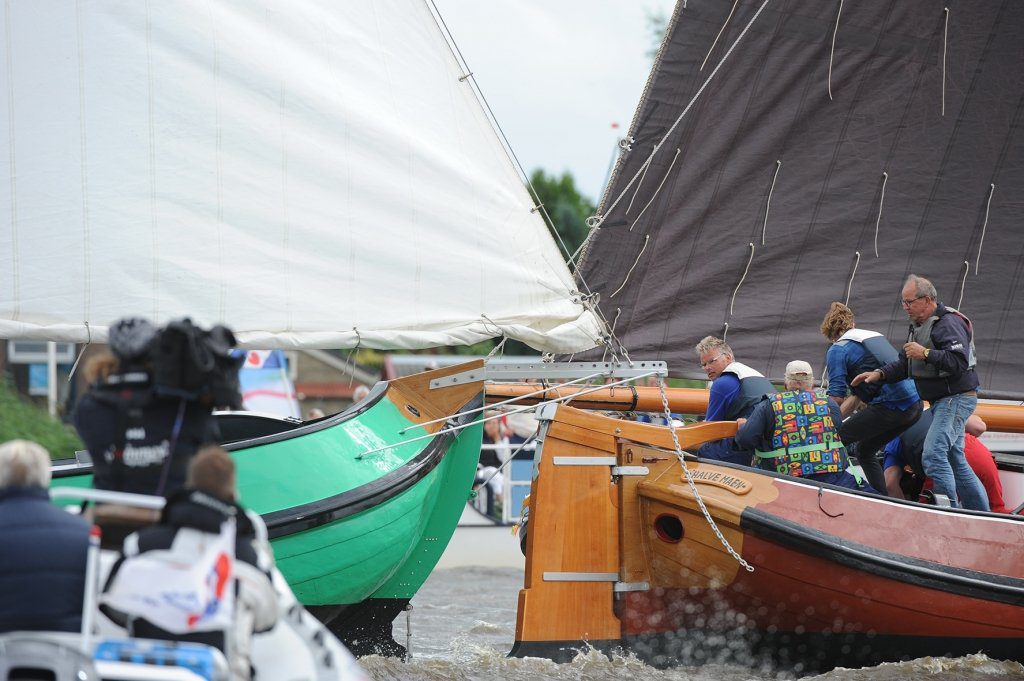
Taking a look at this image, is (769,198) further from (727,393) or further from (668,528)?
(668,528)

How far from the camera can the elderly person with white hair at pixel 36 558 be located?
13.5 feet

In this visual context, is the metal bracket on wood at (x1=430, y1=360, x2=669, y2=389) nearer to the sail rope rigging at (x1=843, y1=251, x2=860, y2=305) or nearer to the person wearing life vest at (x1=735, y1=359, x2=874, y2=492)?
the person wearing life vest at (x1=735, y1=359, x2=874, y2=492)

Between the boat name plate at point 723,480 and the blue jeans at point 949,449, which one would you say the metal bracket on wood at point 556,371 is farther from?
the blue jeans at point 949,449

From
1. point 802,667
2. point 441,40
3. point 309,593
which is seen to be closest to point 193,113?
point 441,40

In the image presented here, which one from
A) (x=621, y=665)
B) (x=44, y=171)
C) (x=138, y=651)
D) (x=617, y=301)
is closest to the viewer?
(x=138, y=651)

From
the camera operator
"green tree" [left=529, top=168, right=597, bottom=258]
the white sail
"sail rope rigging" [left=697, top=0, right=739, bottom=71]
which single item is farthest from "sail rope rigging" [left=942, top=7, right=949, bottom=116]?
"green tree" [left=529, top=168, right=597, bottom=258]

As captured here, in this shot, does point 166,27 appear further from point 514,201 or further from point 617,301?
point 617,301

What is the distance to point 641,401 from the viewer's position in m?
9.70

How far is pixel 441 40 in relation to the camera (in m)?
8.36

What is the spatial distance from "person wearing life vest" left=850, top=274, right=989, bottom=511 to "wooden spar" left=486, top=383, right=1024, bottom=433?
1.73 m

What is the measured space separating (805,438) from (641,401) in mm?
1766

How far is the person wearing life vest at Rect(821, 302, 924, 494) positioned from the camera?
Answer: 8.37 meters

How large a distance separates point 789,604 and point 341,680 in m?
4.20

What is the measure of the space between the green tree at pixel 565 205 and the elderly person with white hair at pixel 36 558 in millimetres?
41272
